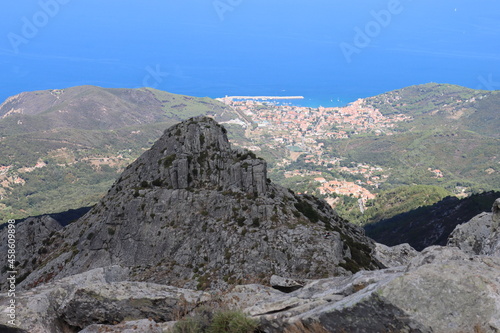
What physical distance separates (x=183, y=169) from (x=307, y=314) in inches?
1689

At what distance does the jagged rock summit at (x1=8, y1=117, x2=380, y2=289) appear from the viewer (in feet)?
121

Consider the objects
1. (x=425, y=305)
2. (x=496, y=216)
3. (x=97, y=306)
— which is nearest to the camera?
(x=425, y=305)

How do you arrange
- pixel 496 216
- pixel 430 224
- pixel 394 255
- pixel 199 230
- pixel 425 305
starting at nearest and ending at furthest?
1. pixel 425 305
2. pixel 496 216
3. pixel 199 230
4. pixel 394 255
5. pixel 430 224

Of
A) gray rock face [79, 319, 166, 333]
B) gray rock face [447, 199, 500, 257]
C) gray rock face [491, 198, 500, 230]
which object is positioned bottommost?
gray rock face [79, 319, 166, 333]

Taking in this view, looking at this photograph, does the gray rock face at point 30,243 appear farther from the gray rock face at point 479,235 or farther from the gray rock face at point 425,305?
the gray rock face at point 425,305

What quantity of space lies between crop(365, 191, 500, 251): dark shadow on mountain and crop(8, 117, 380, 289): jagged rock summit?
7156 cm

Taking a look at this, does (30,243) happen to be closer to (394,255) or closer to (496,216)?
(394,255)

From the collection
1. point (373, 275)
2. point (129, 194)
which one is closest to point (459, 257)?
point (373, 275)

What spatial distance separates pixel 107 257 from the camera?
45.3 metres

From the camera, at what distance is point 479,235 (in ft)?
66.7

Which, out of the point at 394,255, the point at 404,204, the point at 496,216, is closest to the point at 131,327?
the point at 496,216

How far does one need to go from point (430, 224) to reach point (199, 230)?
10618 cm

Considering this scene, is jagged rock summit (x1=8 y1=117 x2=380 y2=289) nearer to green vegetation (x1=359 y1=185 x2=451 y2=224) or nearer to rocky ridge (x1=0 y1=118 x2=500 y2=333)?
rocky ridge (x1=0 y1=118 x2=500 y2=333)

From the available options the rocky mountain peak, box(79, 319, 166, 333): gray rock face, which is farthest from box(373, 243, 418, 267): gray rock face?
box(79, 319, 166, 333): gray rock face
